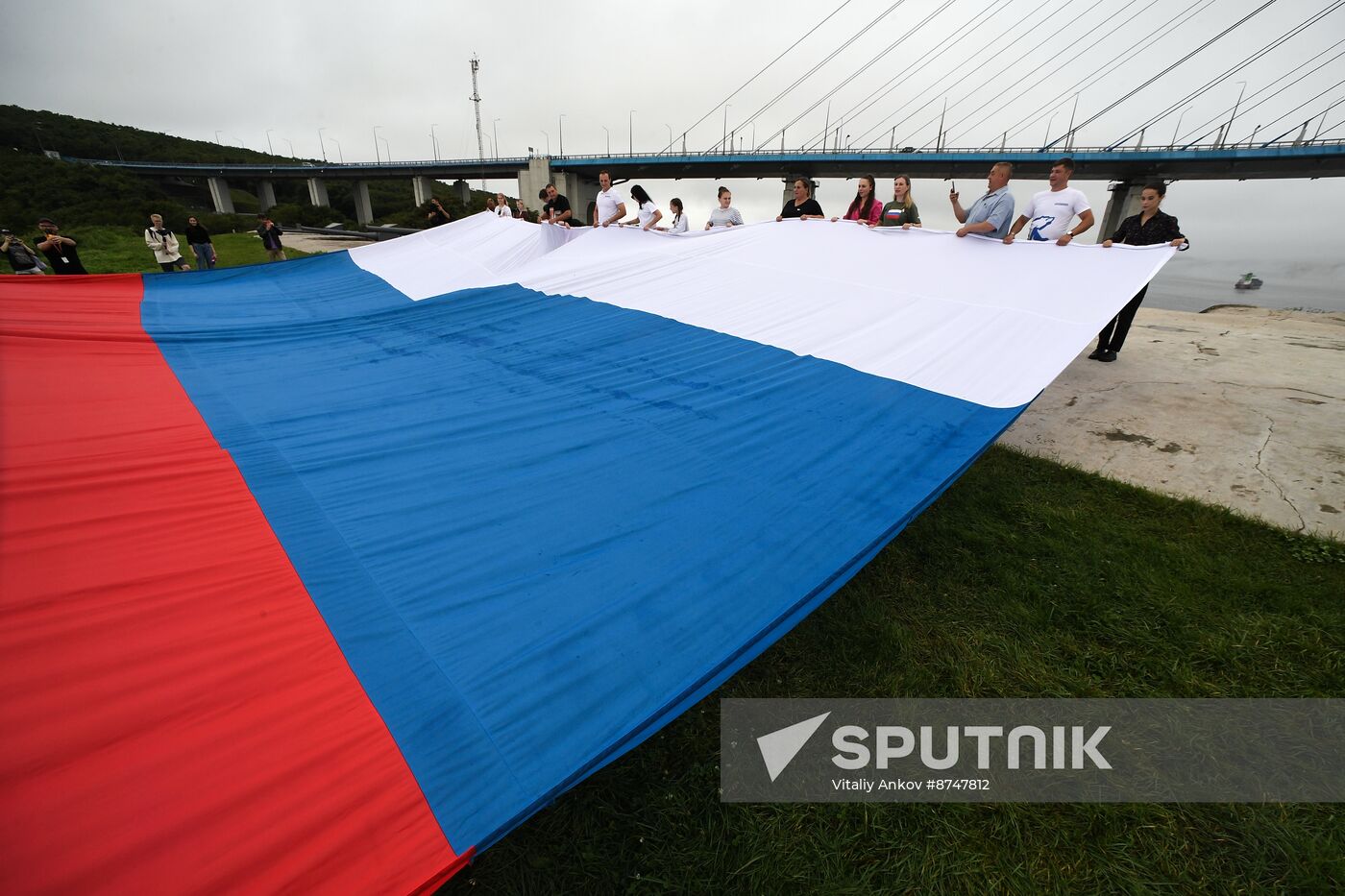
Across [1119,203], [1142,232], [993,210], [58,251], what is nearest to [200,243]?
[58,251]

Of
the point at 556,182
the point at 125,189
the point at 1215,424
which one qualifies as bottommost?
the point at 1215,424

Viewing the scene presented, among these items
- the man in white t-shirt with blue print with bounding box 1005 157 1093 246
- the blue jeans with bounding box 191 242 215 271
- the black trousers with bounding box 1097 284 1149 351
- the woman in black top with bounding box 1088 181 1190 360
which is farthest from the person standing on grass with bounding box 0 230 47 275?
the black trousers with bounding box 1097 284 1149 351

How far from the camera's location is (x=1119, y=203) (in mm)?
25359

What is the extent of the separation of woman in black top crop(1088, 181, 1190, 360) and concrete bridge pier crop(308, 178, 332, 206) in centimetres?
6072

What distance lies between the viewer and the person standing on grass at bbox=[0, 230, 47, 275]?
620 cm

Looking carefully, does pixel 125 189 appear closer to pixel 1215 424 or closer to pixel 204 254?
pixel 204 254

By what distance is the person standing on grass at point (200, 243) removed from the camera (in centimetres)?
848

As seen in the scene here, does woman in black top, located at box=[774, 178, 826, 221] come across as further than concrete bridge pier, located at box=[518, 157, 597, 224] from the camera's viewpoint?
No

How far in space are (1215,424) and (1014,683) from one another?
277 centimetres

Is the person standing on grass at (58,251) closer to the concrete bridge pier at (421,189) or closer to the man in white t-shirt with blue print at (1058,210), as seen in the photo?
the man in white t-shirt with blue print at (1058,210)

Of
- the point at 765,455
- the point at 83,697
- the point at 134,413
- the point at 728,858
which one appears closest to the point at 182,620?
the point at 83,697

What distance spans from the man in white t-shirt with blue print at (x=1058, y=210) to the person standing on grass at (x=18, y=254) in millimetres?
10376

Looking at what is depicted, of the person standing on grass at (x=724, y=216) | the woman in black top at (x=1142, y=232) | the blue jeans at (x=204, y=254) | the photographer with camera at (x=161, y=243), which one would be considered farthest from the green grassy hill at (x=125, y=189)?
the woman in black top at (x=1142, y=232)

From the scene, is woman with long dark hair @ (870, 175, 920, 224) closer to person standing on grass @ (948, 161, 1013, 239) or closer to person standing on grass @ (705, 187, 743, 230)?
person standing on grass @ (948, 161, 1013, 239)
